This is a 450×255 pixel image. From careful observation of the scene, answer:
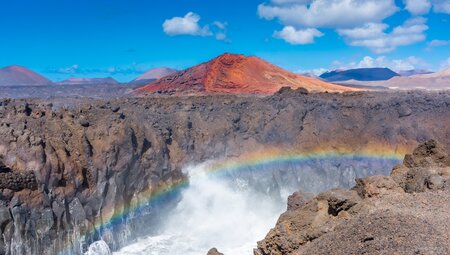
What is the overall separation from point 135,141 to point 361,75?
4570 inches

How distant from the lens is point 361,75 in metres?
135

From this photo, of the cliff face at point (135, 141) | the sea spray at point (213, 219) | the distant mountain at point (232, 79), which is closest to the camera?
the cliff face at point (135, 141)

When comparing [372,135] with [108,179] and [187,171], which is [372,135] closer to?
[187,171]

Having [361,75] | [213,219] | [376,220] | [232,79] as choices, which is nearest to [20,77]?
[232,79]

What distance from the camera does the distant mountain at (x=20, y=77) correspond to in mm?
99975

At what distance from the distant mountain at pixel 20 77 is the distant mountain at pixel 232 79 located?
48824 millimetres

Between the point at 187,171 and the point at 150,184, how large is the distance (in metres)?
4.98

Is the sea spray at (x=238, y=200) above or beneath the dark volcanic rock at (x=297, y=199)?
beneath

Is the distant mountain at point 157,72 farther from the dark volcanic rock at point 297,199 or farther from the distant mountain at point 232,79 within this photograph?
the dark volcanic rock at point 297,199

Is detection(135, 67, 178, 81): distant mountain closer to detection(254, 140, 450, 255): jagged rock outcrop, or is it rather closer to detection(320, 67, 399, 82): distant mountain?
detection(320, 67, 399, 82): distant mountain

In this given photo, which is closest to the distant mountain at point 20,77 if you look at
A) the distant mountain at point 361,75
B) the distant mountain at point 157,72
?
the distant mountain at point 157,72

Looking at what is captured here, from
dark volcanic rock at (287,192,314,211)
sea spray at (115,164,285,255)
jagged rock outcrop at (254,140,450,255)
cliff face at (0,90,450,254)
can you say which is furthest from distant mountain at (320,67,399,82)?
jagged rock outcrop at (254,140,450,255)

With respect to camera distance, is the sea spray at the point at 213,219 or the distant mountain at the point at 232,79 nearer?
the sea spray at the point at 213,219

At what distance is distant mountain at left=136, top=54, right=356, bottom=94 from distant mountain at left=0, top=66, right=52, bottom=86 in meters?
48.8
